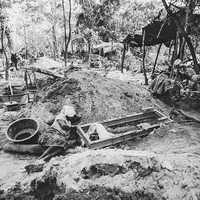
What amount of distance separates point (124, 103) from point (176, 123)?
1647 mm

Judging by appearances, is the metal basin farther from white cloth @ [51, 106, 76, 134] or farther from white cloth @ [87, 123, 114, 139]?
white cloth @ [87, 123, 114, 139]

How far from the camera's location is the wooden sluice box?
11.9 feet

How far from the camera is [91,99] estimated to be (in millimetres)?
5348

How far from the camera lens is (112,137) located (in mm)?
3705

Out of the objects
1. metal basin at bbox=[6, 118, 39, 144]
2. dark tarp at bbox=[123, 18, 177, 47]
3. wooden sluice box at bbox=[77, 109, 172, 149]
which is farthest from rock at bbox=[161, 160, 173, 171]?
dark tarp at bbox=[123, 18, 177, 47]

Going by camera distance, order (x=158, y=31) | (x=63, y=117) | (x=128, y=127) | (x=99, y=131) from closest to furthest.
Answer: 1. (x=63, y=117)
2. (x=99, y=131)
3. (x=128, y=127)
4. (x=158, y=31)

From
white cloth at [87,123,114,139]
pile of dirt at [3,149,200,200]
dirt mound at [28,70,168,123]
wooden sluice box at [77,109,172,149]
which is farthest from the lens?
dirt mound at [28,70,168,123]

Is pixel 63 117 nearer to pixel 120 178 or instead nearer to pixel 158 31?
pixel 120 178

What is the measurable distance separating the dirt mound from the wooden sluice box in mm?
378

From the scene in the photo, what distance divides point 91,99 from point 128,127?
4.93 feet

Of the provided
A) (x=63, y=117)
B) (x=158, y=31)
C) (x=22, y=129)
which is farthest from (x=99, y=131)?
(x=158, y=31)

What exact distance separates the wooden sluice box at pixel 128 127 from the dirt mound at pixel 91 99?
378mm

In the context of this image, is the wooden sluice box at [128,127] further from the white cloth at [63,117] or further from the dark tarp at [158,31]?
the dark tarp at [158,31]

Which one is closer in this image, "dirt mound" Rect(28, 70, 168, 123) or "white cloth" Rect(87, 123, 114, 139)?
"white cloth" Rect(87, 123, 114, 139)
